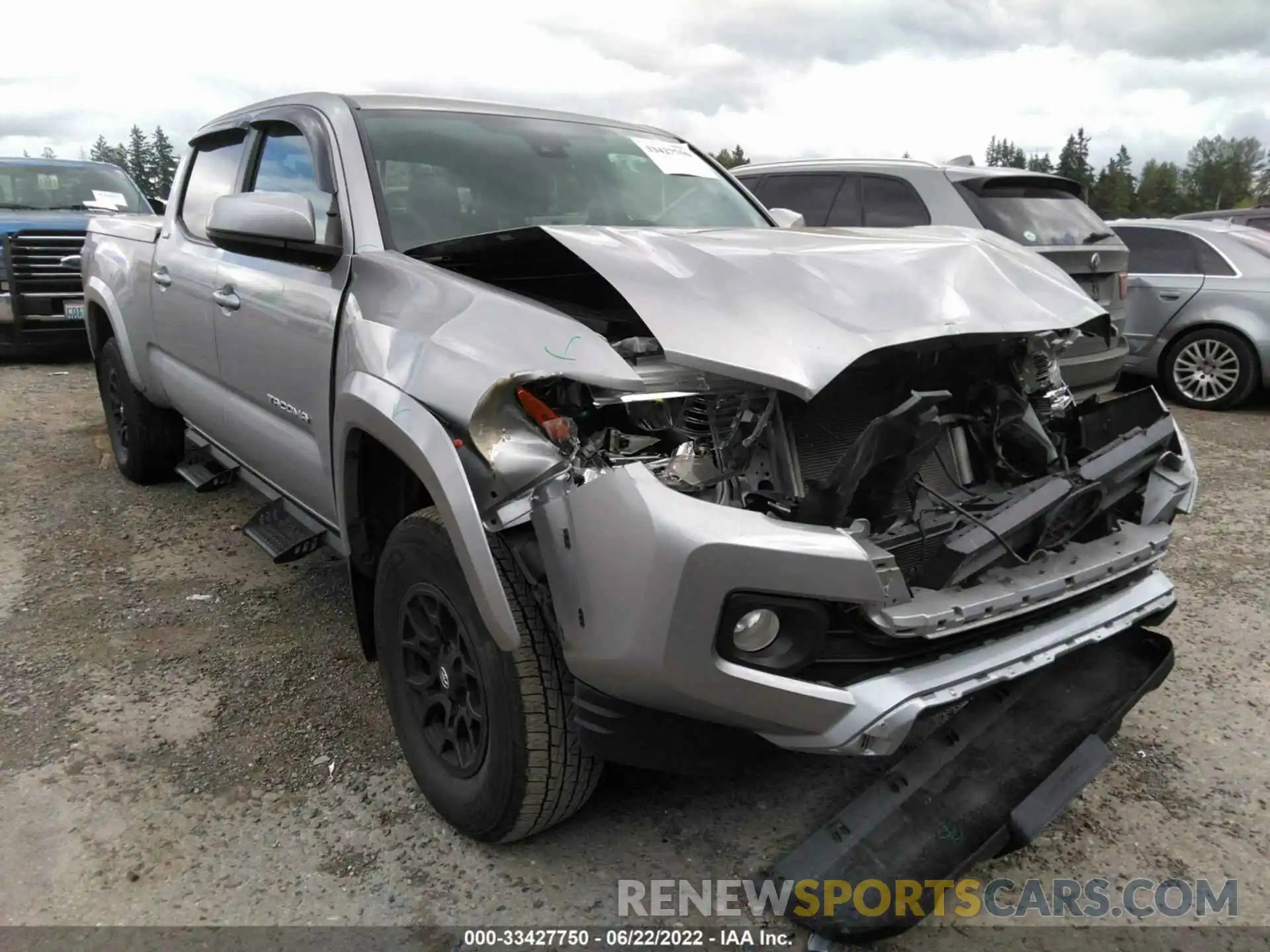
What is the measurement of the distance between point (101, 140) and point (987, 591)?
77.5 metres

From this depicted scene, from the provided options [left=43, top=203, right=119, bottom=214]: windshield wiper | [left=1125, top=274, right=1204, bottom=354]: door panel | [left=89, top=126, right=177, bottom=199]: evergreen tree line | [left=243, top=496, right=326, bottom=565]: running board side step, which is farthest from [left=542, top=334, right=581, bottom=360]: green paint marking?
[left=89, top=126, right=177, bottom=199]: evergreen tree line

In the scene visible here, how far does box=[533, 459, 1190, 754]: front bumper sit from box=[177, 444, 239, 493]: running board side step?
2.59 m

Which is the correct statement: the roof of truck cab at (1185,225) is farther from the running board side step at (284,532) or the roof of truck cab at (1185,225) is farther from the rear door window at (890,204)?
the running board side step at (284,532)

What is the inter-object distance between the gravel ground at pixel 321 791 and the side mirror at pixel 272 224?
1424 millimetres

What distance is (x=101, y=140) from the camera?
65438 millimetres

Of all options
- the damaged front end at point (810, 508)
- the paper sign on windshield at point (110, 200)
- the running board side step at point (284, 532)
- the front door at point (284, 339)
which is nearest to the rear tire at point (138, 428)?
the front door at point (284, 339)

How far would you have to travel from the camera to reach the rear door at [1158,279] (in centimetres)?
754

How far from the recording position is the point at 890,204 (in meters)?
5.96

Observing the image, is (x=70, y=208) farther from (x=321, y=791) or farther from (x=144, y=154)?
(x=144, y=154)

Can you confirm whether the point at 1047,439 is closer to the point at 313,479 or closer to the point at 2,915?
the point at 313,479

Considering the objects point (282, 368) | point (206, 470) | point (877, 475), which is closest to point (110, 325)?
point (206, 470)

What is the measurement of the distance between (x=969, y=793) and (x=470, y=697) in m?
1.21

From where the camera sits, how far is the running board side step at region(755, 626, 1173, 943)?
2027mm

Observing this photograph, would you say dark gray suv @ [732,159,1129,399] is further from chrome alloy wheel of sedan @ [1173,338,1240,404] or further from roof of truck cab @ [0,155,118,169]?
roof of truck cab @ [0,155,118,169]
